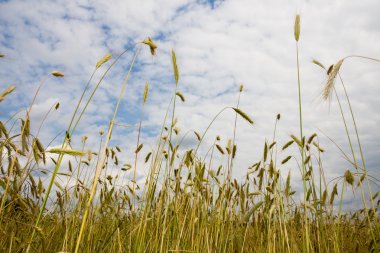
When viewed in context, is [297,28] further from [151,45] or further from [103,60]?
[103,60]

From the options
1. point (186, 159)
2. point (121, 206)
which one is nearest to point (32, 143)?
point (186, 159)

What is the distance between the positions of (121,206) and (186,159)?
1272 millimetres

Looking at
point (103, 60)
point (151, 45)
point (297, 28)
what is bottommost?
point (103, 60)

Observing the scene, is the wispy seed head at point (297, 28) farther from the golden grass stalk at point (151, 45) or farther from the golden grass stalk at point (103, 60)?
the golden grass stalk at point (103, 60)

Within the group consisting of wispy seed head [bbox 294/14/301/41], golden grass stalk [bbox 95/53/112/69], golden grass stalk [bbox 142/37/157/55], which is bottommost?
golden grass stalk [bbox 95/53/112/69]

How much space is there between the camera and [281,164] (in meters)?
3.44

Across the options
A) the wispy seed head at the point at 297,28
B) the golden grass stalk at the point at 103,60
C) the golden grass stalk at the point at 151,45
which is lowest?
the golden grass stalk at the point at 103,60

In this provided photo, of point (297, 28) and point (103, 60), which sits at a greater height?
point (297, 28)

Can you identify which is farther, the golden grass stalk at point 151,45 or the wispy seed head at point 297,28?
the wispy seed head at point 297,28

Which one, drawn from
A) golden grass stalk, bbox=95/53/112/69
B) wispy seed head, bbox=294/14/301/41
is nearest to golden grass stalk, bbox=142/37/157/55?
golden grass stalk, bbox=95/53/112/69

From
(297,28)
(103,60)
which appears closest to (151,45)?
(103,60)

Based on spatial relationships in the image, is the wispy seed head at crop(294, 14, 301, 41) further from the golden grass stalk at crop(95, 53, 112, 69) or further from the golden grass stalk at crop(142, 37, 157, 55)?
the golden grass stalk at crop(95, 53, 112, 69)

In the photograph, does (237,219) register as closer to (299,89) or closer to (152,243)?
(152,243)

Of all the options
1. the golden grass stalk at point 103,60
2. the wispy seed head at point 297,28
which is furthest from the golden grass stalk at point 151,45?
the wispy seed head at point 297,28
